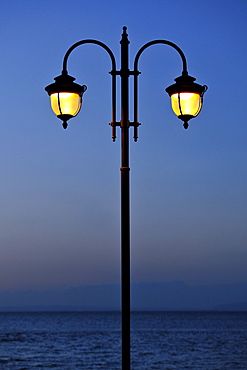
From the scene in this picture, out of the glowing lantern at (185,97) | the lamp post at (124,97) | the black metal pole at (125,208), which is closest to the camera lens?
the black metal pole at (125,208)

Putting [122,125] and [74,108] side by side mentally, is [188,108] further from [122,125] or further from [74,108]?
[74,108]

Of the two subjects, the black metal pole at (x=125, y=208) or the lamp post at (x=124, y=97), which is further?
the lamp post at (x=124, y=97)

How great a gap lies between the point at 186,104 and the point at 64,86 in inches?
53.6

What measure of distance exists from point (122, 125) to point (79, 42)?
3.63ft

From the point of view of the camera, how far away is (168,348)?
55.7 metres

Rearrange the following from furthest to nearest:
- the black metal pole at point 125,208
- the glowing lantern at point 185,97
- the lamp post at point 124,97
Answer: the glowing lantern at point 185,97 < the lamp post at point 124,97 < the black metal pole at point 125,208

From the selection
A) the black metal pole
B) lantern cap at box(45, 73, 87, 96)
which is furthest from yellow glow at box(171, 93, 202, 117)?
lantern cap at box(45, 73, 87, 96)

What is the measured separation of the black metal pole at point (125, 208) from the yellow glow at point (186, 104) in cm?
55

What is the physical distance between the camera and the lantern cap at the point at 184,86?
719cm

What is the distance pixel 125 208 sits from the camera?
678 centimetres

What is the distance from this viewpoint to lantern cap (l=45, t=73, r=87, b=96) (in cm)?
711

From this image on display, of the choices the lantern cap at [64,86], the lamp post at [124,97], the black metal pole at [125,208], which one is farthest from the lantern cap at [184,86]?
the lantern cap at [64,86]

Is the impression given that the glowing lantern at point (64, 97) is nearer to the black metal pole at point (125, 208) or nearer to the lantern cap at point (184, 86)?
the black metal pole at point (125, 208)

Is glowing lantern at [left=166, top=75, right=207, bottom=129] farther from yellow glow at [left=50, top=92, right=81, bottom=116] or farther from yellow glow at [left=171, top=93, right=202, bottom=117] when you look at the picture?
yellow glow at [left=50, top=92, right=81, bottom=116]
